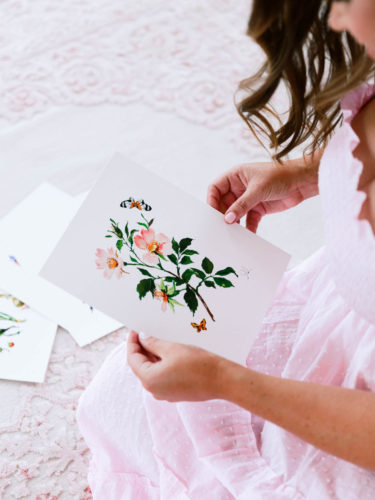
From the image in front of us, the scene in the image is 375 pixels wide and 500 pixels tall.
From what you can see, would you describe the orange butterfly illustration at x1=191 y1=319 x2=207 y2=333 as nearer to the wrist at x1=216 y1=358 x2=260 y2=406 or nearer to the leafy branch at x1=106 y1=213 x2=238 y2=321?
the leafy branch at x1=106 y1=213 x2=238 y2=321

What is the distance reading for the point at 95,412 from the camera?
91cm

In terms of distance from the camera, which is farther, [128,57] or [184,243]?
[128,57]

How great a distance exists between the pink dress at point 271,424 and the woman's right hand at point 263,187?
130 millimetres

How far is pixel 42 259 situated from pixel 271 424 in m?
0.78

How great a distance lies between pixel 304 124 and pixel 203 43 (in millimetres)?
1097

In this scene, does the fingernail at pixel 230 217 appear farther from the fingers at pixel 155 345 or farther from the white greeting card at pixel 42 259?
the white greeting card at pixel 42 259

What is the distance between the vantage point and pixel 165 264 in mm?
893

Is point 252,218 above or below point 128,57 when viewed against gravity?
above

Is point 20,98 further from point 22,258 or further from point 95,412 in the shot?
point 95,412

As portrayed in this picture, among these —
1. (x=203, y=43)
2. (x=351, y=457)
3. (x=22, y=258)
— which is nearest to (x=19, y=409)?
(x=22, y=258)

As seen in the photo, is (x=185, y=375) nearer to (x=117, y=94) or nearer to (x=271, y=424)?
(x=271, y=424)

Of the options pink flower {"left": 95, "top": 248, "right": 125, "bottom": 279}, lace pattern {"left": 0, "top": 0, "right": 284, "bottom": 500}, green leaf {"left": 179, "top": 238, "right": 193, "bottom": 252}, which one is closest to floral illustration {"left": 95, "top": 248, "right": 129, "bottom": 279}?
pink flower {"left": 95, "top": 248, "right": 125, "bottom": 279}

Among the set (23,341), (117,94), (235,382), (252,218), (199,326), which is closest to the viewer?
(235,382)

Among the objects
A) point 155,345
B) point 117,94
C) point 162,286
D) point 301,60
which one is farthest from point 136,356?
point 117,94
